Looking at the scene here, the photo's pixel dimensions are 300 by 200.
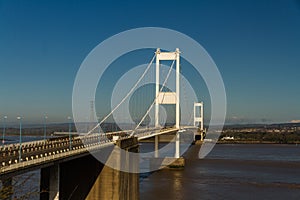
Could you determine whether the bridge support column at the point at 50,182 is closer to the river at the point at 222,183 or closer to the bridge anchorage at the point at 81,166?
the bridge anchorage at the point at 81,166

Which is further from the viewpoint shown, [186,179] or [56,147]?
[186,179]

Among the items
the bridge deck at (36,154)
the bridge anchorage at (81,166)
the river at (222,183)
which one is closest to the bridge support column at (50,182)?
the bridge anchorage at (81,166)

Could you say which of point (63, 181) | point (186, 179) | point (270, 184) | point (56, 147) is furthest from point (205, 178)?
point (56, 147)

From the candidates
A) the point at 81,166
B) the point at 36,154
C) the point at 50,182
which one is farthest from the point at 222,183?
the point at 36,154

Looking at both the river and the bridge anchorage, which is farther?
the river

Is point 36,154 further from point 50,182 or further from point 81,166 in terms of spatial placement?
point 81,166

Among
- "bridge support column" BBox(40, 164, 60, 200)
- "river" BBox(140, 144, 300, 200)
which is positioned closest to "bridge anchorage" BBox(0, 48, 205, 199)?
"bridge support column" BBox(40, 164, 60, 200)

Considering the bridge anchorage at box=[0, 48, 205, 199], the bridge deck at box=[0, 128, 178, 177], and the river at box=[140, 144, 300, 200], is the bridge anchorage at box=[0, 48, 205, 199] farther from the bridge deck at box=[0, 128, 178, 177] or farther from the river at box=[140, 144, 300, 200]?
the river at box=[140, 144, 300, 200]

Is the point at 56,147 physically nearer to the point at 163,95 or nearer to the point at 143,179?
the point at 143,179
